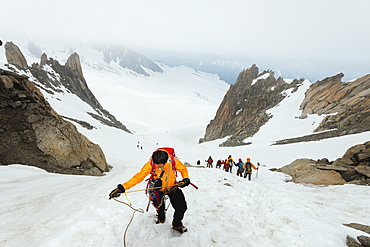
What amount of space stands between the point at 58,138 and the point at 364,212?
584 inches

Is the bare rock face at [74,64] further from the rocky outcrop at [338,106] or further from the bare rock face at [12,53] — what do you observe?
the rocky outcrop at [338,106]

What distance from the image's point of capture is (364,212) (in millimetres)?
6410

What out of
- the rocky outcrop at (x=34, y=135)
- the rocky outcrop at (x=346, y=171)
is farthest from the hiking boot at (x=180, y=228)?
the rocky outcrop at (x=346, y=171)

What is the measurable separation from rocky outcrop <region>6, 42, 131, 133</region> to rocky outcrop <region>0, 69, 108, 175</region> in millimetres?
42118

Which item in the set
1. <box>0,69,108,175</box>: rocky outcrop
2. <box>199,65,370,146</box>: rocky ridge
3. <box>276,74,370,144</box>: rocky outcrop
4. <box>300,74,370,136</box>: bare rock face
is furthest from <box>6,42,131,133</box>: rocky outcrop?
<box>300,74,370,136</box>: bare rock face

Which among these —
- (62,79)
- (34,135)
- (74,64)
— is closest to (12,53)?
(62,79)

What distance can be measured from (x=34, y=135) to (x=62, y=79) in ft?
206

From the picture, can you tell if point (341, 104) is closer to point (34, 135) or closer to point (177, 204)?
point (177, 204)

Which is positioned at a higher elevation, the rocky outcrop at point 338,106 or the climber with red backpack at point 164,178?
the rocky outcrop at point 338,106

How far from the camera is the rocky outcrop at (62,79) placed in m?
53.1

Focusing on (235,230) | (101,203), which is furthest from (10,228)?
(235,230)

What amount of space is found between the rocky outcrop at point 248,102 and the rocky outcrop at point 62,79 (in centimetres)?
3530

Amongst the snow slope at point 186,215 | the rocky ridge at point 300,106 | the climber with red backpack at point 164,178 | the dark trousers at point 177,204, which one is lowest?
the snow slope at point 186,215

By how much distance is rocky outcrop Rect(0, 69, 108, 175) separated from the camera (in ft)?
34.4
